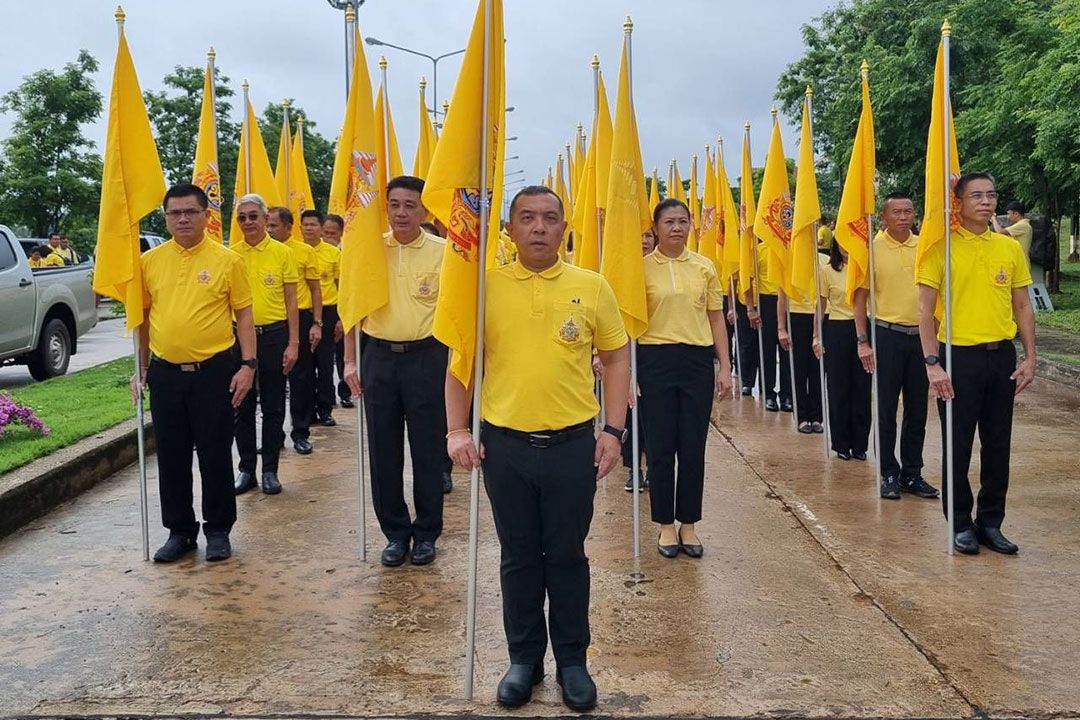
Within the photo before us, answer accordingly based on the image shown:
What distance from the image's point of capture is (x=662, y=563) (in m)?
5.03

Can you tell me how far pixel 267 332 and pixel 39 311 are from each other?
6053mm

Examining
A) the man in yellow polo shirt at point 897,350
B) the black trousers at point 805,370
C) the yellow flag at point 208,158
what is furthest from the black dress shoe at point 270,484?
the black trousers at point 805,370

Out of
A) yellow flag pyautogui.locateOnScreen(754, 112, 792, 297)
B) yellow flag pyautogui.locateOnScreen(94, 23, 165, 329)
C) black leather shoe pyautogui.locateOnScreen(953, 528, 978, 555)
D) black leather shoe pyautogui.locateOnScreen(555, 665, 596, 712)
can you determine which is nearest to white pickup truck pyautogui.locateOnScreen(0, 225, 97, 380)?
yellow flag pyautogui.locateOnScreen(94, 23, 165, 329)

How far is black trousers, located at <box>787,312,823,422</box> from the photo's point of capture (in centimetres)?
880

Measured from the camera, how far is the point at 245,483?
6711 mm

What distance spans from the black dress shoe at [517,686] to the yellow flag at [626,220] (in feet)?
6.76

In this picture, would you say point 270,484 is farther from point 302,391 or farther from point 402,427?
point 402,427

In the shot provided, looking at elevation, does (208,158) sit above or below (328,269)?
above

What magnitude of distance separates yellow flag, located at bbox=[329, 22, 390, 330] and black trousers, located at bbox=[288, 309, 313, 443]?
2762 mm

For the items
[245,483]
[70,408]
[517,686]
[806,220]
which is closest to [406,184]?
[517,686]

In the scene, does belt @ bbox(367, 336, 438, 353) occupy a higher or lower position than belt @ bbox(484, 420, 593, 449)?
higher

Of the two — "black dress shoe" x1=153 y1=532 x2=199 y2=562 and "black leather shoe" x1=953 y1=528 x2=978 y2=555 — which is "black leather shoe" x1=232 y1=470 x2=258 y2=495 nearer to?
"black dress shoe" x1=153 y1=532 x2=199 y2=562

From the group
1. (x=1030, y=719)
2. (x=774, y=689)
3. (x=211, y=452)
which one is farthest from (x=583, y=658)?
(x=211, y=452)

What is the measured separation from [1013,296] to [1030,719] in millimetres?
2605
